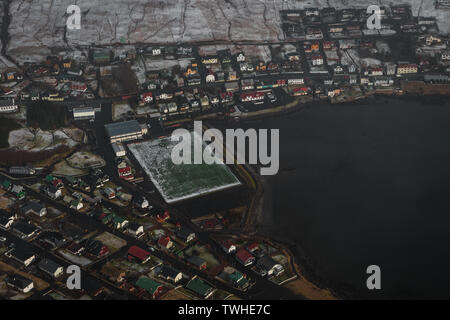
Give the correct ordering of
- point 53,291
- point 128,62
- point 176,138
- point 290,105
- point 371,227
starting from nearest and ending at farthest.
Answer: point 53,291 < point 371,227 < point 176,138 < point 290,105 < point 128,62

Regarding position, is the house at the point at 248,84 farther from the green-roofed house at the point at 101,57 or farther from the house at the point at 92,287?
the house at the point at 92,287

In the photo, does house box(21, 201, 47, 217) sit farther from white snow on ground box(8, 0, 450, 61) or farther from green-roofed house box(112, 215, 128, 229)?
white snow on ground box(8, 0, 450, 61)

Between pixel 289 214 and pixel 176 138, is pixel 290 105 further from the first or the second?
pixel 289 214

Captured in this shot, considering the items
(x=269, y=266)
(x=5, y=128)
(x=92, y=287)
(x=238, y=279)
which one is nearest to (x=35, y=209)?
(x=92, y=287)

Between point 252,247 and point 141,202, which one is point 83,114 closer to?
point 141,202

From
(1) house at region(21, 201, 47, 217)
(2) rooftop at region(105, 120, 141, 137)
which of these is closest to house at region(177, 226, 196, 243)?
(1) house at region(21, 201, 47, 217)

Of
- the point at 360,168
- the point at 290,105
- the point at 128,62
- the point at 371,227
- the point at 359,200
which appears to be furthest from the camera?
the point at 128,62

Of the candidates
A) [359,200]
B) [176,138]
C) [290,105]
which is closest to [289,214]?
[359,200]
